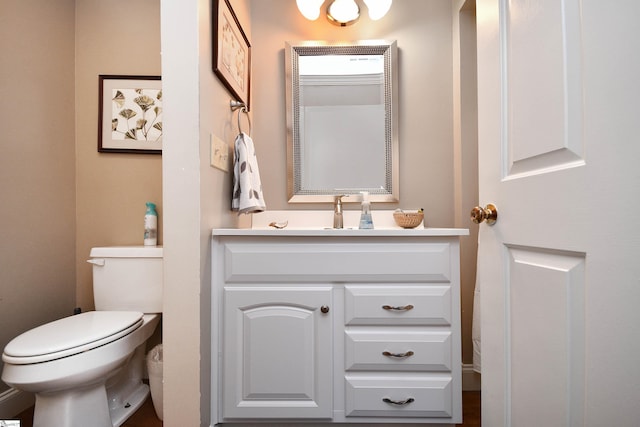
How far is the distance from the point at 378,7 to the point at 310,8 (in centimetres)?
37

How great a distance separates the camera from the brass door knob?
81 centimetres

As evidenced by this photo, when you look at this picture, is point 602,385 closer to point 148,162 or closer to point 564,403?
point 564,403

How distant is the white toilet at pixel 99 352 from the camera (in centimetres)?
106

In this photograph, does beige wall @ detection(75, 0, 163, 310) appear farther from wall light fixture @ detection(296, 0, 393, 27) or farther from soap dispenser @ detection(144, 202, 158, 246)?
wall light fixture @ detection(296, 0, 393, 27)

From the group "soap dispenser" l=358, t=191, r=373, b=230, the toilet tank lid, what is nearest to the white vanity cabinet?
"soap dispenser" l=358, t=191, r=373, b=230

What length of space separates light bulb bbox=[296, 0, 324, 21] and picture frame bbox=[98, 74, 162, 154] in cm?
89

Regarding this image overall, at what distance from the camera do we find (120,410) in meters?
1.45

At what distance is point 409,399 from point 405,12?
198cm

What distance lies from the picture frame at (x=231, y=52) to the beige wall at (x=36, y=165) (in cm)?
97

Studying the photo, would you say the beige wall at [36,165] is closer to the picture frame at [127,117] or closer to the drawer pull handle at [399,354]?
the picture frame at [127,117]

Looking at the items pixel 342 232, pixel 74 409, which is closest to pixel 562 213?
pixel 342 232

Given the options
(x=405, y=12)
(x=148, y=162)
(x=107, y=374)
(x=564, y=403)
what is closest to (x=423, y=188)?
(x=405, y=12)

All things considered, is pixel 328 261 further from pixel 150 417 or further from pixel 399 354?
pixel 150 417

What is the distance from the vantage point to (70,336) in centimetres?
115
